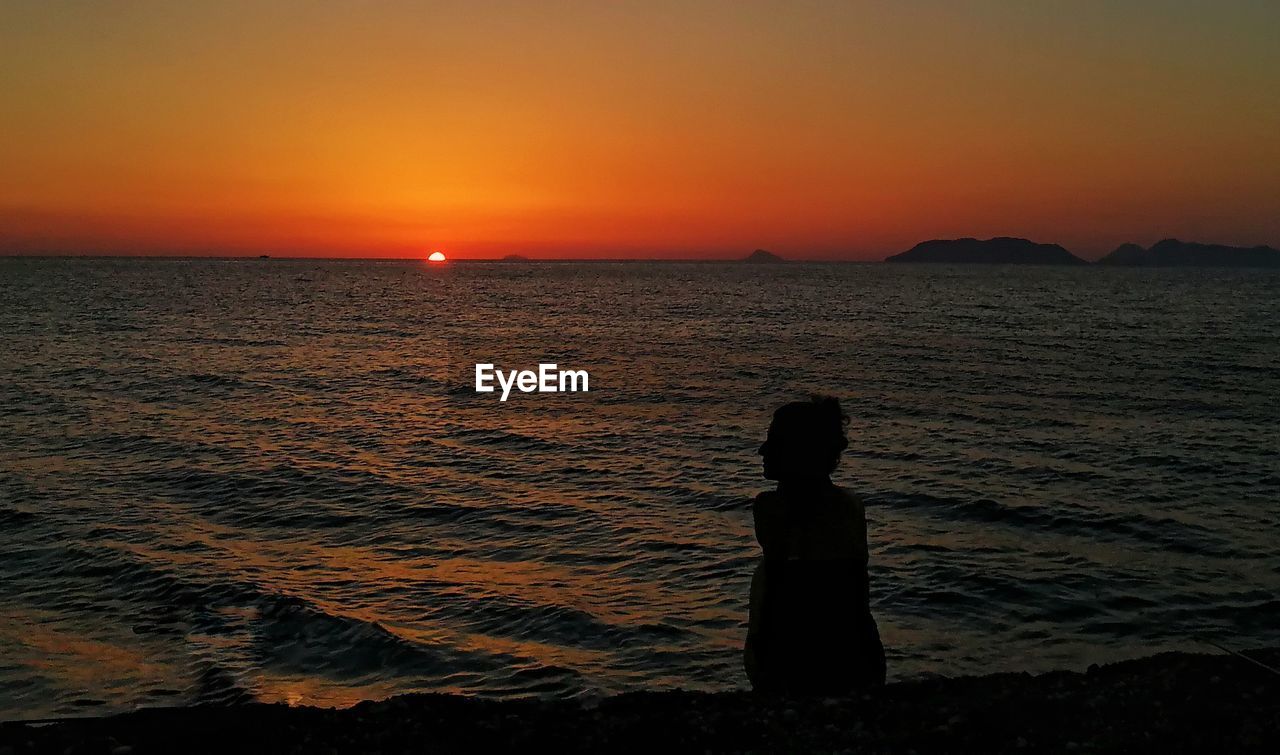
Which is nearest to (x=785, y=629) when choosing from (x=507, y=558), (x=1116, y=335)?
(x=507, y=558)

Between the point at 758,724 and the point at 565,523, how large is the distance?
1214 cm

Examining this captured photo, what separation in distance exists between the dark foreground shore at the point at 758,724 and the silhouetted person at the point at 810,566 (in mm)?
587

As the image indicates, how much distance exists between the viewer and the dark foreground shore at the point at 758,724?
6.43 m

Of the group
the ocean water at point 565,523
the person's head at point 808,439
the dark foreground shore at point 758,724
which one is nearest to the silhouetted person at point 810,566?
the person's head at point 808,439

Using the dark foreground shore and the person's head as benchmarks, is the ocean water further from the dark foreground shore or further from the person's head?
the person's head

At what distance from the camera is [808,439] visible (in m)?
5.39

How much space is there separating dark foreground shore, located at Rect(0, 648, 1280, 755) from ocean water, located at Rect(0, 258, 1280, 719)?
3665 mm

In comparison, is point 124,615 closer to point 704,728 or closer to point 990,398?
point 704,728

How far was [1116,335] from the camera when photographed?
62.1 metres

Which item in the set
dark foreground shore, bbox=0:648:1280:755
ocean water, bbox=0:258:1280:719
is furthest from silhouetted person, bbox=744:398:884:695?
ocean water, bbox=0:258:1280:719

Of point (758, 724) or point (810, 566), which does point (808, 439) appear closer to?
point (810, 566)

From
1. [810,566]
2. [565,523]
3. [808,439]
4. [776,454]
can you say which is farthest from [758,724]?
[565,523]

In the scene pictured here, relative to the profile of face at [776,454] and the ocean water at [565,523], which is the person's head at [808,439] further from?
the ocean water at [565,523]

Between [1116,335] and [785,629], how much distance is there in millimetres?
64810
